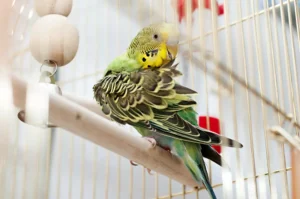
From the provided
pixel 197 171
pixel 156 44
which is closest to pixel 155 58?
pixel 156 44

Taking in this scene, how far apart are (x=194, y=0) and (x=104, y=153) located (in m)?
0.20

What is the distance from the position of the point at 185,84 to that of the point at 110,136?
0.11m

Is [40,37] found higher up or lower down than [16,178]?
higher up

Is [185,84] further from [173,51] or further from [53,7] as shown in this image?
[53,7]

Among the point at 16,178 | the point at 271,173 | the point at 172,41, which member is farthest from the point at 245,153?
the point at 16,178

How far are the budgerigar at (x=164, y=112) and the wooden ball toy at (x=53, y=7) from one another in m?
0.12

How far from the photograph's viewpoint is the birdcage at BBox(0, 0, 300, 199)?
0.37 m

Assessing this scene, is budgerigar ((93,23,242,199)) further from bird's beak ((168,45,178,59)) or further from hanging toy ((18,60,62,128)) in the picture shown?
hanging toy ((18,60,62,128))

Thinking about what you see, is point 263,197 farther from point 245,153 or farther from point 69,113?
point 69,113

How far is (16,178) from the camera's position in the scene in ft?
0.92

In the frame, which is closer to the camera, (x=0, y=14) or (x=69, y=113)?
(x=0, y=14)

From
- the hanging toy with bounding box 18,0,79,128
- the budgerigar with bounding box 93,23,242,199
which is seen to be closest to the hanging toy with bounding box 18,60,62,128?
the hanging toy with bounding box 18,0,79,128

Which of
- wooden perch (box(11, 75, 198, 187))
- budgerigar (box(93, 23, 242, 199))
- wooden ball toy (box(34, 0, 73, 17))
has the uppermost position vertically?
wooden ball toy (box(34, 0, 73, 17))

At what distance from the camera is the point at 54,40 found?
0.35m
